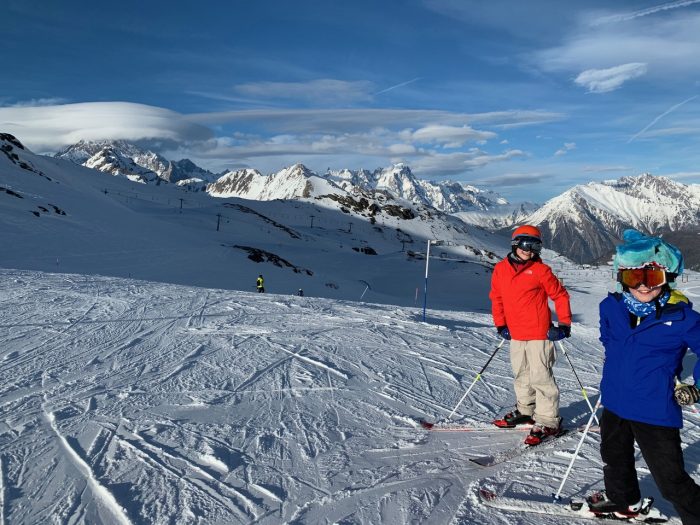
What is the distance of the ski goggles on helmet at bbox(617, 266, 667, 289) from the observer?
3453mm

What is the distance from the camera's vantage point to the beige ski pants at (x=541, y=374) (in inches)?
217

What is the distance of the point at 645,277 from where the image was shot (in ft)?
11.4

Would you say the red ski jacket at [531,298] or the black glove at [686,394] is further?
the red ski jacket at [531,298]

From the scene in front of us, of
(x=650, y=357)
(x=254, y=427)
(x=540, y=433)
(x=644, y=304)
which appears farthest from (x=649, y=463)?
(x=254, y=427)

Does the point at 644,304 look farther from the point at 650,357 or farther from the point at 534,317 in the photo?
the point at 534,317

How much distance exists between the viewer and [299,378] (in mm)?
7758

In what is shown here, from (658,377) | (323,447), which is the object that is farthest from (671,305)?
(323,447)

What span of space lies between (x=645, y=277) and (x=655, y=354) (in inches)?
22.6

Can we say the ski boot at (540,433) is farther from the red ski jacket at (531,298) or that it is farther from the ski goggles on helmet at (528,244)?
the ski goggles on helmet at (528,244)

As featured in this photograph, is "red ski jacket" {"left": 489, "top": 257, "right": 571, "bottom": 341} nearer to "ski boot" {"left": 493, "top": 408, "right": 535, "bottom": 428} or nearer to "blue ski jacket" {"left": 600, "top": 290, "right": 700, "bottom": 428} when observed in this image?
"ski boot" {"left": 493, "top": 408, "right": 535, "bottom": 428}

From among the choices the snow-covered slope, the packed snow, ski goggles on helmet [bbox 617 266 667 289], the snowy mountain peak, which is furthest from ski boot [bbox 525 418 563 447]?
the snowy mountain peak

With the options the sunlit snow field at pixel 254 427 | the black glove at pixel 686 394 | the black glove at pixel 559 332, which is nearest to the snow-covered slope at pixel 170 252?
the sunlit snow field at pixel 254 427

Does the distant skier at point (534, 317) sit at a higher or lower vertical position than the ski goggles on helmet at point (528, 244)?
lower

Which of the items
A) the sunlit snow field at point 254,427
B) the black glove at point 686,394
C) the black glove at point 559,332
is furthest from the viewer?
the black glove at point 559,332
